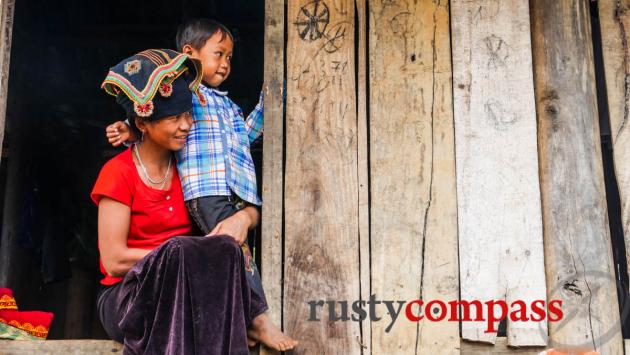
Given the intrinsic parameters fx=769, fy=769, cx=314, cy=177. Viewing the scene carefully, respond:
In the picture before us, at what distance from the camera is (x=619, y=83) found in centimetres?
342

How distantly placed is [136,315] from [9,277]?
2932 millimetres

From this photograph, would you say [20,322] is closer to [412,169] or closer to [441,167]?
[412,169]

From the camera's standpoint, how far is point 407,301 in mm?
3203

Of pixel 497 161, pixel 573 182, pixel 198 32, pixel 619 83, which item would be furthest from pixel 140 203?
pixel 619 83

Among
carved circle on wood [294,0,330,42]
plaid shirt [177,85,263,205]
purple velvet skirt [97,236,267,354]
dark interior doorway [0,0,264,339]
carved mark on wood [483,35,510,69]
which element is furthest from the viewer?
dark interior doorway [0,0,264,339]

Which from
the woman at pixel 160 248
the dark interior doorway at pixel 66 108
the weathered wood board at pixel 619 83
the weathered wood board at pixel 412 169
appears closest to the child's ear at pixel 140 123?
the woman at pixel 160 248

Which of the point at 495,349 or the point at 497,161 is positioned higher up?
the point at 497,161

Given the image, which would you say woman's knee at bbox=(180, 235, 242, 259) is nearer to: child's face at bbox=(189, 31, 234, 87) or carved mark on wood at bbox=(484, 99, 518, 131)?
child's face at bbox=(189, 31, 234, 87)

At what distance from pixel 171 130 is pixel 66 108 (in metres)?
3.23

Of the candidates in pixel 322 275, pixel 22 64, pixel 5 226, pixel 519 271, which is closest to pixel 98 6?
pixel 22 64

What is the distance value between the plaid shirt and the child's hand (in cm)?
25

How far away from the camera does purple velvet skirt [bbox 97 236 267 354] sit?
2.72 metres

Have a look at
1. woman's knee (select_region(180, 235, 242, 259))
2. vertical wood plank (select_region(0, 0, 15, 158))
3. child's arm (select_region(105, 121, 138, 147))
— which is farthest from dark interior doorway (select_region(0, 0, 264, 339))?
woman's knee (select_region(180, 235, 242, 259))

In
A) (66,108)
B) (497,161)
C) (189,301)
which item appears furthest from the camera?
(66,108)
